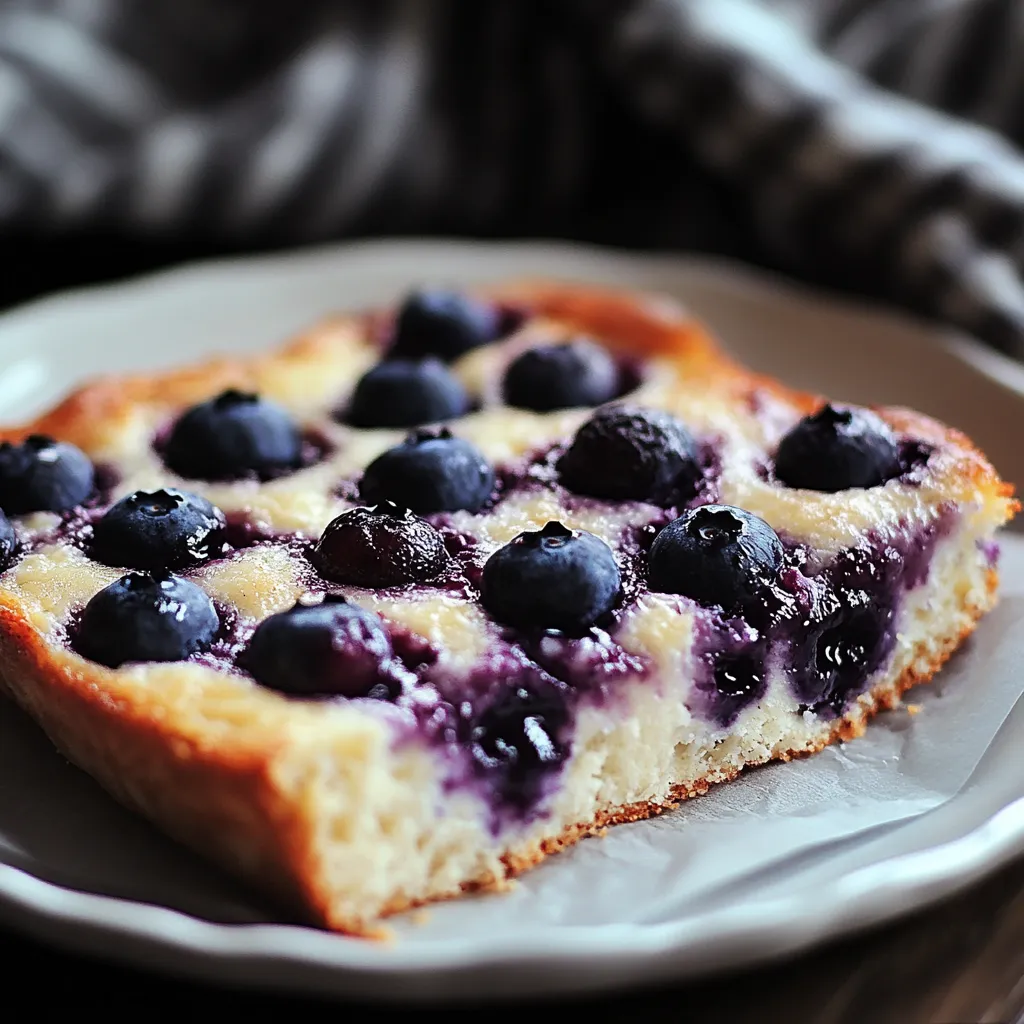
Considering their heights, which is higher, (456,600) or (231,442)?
(456,600)

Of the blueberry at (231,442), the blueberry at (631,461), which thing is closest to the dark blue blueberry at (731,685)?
the blueberry at (631,461)

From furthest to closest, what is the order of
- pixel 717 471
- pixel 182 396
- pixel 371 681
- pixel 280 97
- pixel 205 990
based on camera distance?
pixel 280 97 → pixel 182 396 → pixel 717 471 → pixel 371 681 → pixel 205 990

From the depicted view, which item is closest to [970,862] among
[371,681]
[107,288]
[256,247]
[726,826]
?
[726,826]

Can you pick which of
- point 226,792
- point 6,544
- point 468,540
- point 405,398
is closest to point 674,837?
point 468,540

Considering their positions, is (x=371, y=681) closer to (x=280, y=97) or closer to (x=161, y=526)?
(x=161, y=526)

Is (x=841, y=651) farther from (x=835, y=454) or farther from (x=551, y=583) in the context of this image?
(x=551, y=583)

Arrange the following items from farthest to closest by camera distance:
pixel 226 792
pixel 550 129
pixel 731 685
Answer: pixel 550 129 < pixel 731 685 < pixel 226 792

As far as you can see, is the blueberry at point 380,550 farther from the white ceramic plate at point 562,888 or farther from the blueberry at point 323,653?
the white ceramic plate at point 562,888
